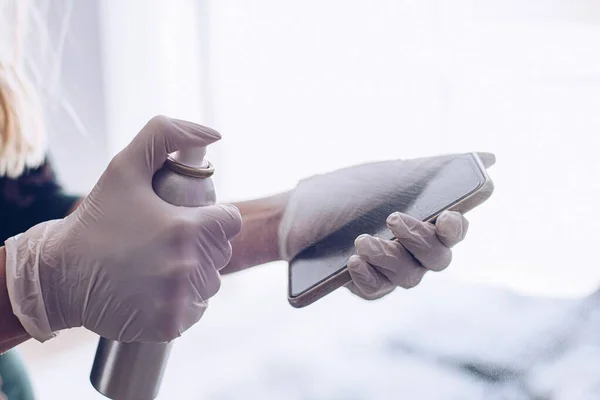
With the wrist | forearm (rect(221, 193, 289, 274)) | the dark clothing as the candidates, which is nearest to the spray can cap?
the wrist

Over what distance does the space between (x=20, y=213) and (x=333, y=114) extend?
466 mm

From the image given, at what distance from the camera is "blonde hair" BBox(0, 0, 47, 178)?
76 centimetres

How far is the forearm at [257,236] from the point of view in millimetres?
712

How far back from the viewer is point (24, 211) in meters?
0.74

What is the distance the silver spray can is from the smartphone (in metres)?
0.14

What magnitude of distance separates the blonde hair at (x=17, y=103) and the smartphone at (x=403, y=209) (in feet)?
1.46

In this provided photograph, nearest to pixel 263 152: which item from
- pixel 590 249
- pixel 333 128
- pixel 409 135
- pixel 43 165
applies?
pixel 333 128

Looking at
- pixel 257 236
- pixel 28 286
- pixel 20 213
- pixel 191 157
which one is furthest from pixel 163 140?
pixel 20 213

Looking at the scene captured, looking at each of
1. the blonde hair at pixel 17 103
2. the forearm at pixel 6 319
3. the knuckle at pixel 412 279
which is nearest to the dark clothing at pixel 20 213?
the blonde hair at pixel 17 103

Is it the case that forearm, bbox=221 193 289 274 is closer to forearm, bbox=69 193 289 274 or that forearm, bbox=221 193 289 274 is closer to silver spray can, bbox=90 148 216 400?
forearm, bbox=69 193 289 274

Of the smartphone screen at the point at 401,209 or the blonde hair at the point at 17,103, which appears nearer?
the smartphone screen at the point at 401,209

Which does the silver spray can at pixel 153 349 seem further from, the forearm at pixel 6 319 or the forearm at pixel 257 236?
the forearm at pixel 257 236

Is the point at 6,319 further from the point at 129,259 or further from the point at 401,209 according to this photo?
the point at 401,209

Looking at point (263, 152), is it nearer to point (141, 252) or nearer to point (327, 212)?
point (327, 212)
